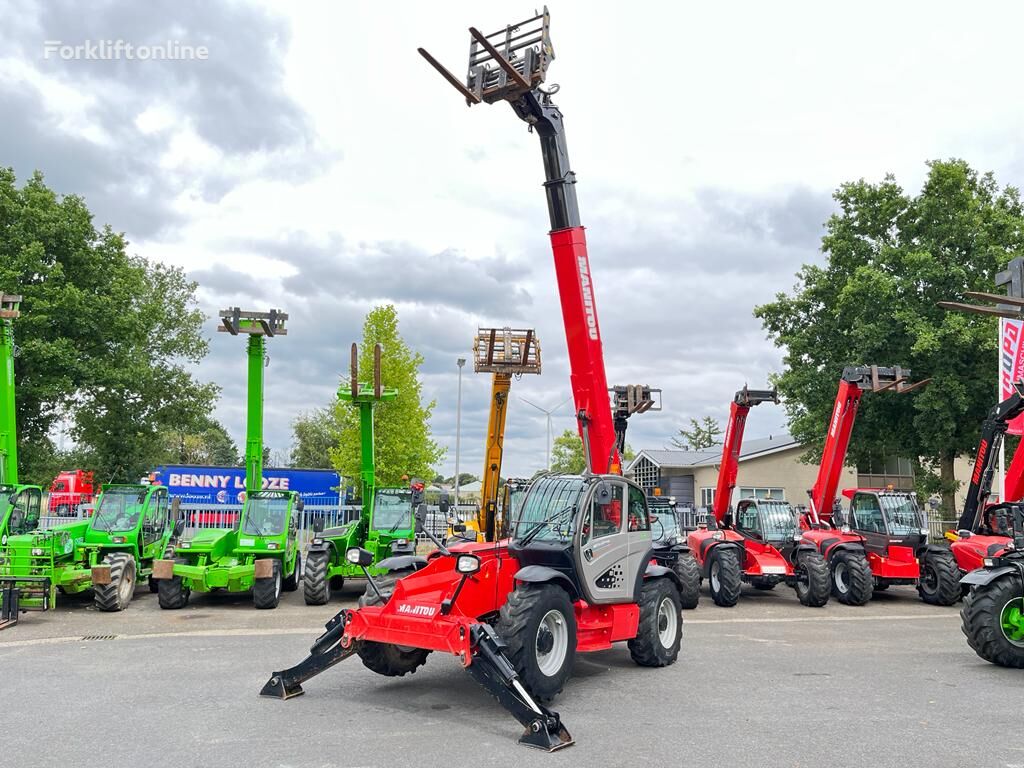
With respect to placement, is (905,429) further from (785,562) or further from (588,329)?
(588,329)

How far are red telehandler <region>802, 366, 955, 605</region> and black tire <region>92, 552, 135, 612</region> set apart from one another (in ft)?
42.0

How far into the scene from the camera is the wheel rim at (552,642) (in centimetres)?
799

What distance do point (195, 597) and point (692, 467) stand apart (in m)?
33.2

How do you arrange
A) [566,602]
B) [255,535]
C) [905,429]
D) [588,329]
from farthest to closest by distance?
[905,429]
[255,535]
[588,329]
[566,602]

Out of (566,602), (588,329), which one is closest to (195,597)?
(588,329)

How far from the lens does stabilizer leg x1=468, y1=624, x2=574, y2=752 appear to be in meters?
6.72

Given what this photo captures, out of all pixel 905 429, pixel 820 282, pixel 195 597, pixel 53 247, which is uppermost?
pixel 53 247

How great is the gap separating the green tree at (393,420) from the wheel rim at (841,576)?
65.6 feet

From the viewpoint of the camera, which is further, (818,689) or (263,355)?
(263,355)

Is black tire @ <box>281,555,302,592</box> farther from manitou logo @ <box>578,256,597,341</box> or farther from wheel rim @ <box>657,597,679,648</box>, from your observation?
wheel rim @ <box>657,597,679,648</box>

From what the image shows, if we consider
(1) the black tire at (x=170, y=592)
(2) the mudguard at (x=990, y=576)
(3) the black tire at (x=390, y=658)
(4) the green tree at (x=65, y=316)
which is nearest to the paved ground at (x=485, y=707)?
(3) the black tire at (x=390, y=658)

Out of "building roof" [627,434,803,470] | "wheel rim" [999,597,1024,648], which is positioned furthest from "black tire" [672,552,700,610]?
"building roof" [627,434,803,470]

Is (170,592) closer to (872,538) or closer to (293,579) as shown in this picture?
(293,579)

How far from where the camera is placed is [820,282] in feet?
99.8
